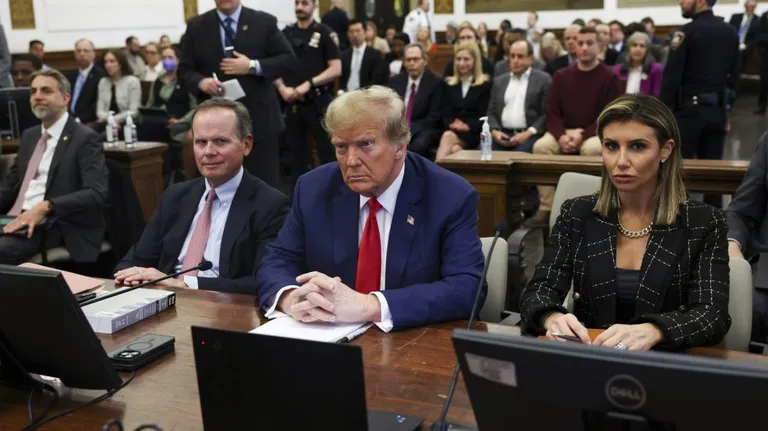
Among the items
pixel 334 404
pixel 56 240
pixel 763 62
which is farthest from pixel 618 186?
pixel 763 62

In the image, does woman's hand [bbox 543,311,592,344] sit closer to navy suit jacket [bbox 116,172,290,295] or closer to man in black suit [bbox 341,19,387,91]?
navy suit jacket [bbox 116,172,290,295]

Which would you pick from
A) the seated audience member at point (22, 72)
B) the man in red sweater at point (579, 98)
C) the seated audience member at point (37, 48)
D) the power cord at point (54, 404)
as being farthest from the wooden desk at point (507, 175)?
the seated audience member at point (37, 48)

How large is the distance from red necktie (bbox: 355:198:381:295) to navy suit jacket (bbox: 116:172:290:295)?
1.71 ft

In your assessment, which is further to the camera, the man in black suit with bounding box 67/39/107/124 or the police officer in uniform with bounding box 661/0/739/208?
the man in black suit with bounding box 67/39/107/124

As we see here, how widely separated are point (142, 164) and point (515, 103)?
2.76 meters

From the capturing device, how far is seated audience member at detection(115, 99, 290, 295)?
9.25 ft

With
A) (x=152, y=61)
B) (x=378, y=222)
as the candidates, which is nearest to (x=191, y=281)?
(x=378, y=222)

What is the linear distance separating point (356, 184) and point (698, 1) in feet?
14.0

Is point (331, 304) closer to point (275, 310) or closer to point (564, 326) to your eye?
point (275, 310)

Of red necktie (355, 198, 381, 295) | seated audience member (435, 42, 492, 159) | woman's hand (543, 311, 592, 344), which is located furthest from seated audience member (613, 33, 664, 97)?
woman's hand (543, 311, 592, 344)

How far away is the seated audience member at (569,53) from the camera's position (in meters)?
7.11

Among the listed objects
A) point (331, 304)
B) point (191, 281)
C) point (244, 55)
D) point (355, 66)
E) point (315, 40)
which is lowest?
point (191, 281)

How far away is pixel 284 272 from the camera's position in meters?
2.31

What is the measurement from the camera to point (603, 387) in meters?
1.04
